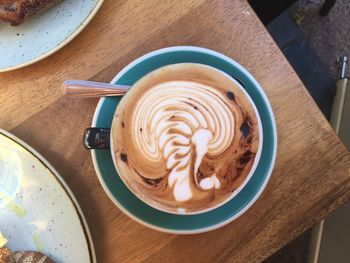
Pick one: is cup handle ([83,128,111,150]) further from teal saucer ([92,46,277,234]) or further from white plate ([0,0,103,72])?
white plate ([0,0,103,72])

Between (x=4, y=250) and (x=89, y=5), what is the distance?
0.39m

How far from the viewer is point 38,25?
0.70 m

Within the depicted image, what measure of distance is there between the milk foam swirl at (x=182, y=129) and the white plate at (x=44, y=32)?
0.62 ft

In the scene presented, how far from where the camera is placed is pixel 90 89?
66cm

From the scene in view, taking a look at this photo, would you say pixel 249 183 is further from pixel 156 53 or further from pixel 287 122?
pixel 156 53

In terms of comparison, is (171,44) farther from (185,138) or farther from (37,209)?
(37,209)

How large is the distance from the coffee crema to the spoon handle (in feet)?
0.23

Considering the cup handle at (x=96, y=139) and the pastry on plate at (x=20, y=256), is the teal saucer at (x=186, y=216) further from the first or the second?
the pastry on plate at (x=20, y=256)

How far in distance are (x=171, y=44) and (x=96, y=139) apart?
0.20 metres

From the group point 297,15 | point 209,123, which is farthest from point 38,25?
point 297,15

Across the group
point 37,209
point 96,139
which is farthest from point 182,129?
point 37,209

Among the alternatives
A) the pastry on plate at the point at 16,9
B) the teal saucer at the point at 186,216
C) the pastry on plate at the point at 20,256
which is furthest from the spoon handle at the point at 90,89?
the pastry on plate at the point at 20,256

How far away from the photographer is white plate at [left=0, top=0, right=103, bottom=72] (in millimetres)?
681

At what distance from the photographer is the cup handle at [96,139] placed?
622mm
